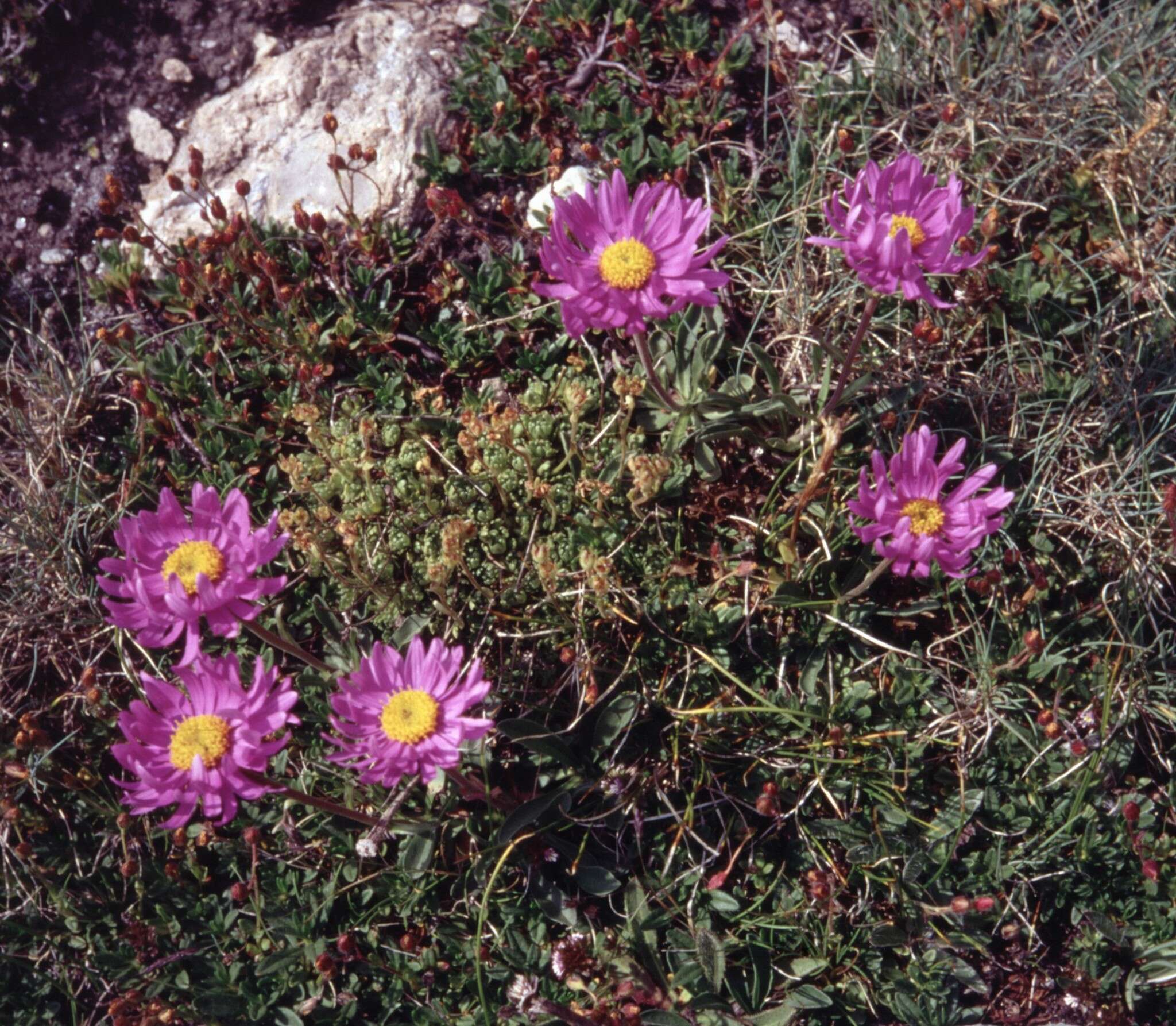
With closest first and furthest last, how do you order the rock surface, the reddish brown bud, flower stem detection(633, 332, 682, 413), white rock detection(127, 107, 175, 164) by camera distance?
1. the reddish brown bud
2. flower stem detection(633, 332, 682, 413)
3. the rock surface
4. white rock detection(127, 107, 175, 164)

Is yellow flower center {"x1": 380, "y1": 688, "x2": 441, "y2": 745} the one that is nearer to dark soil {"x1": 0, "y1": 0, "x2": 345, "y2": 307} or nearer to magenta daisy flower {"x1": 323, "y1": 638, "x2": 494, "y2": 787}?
magenta daisy flower {"x1": 323, "y1": 638, "x2": 494, "y2": 787}

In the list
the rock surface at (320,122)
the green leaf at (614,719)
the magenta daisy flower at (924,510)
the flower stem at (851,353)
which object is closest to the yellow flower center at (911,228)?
the flower stem at (851,353)

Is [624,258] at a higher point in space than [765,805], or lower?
higher

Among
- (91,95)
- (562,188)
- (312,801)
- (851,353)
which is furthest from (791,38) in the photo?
(312,801)

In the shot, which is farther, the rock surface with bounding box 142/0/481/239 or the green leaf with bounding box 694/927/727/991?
the rock surface with bounding box 142/0/481/239

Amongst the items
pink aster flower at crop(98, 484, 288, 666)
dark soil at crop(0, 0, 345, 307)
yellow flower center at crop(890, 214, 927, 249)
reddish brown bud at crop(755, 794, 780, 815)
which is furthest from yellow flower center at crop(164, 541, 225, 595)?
yellow flower center at crop(890, 214, 927, 249)

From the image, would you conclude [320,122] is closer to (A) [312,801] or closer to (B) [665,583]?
(B) [665,583]
